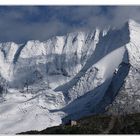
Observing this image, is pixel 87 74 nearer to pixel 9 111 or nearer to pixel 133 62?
pixel 133 62

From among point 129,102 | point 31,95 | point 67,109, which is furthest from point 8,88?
point 129,102

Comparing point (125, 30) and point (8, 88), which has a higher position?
point (125, 30)

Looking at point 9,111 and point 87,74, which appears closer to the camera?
point 9,111

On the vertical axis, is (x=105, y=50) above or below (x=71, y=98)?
above
